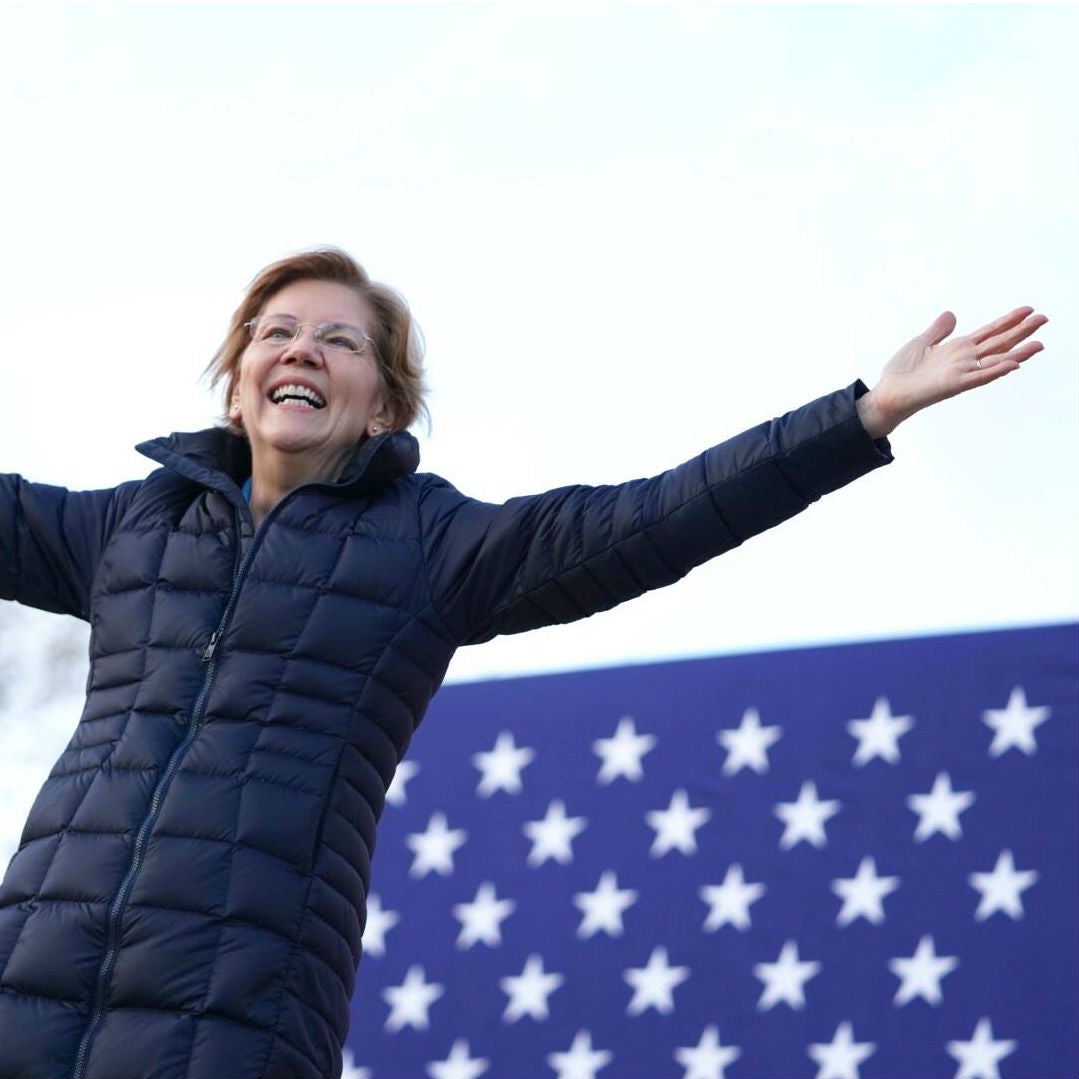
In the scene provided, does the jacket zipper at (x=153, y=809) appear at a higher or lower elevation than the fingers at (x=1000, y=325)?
lower

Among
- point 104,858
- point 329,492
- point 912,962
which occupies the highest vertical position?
point 912,962

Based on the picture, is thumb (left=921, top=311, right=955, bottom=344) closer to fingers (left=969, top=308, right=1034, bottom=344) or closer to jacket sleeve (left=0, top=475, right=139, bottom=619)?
fingers (left=969, top=308, right=1034, bottom=344)

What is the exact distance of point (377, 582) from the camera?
7.45ft

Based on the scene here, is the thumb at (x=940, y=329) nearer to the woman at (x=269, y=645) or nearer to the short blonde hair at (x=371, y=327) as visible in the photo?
the woman at (x=269, y=645)

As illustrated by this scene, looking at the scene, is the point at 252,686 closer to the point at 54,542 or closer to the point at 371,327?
the point at 54,542

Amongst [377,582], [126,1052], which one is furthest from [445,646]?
[126,1052]

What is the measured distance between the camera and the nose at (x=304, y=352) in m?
2.49

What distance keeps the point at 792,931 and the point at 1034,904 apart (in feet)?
2.24

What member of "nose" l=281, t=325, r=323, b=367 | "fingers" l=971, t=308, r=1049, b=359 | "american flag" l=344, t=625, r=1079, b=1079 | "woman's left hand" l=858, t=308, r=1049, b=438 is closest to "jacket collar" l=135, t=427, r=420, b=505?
"nose" l=281, t=325, r=323, b=367

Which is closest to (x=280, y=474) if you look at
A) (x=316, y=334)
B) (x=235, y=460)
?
(x=235, y=460)

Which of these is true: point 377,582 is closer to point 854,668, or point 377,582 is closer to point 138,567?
point 138,567

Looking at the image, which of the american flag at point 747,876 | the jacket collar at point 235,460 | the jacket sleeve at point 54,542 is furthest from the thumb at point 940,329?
the american flag at point 747,876

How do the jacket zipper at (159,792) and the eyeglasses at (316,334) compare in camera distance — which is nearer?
the jacket zipper at (159,792)

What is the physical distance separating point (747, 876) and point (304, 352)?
3.55 metres
